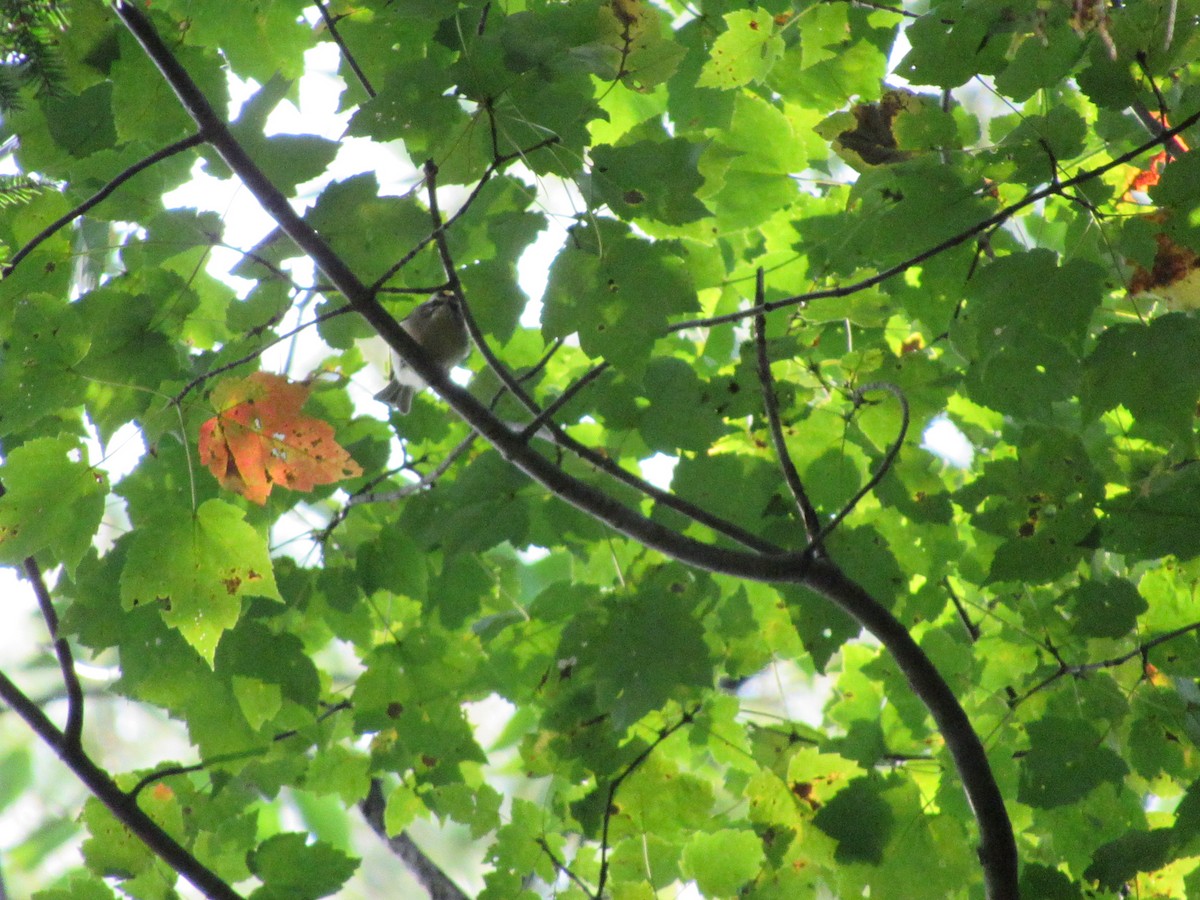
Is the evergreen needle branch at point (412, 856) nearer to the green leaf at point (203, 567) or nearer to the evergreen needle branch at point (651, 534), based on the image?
the green leaf at point (203, 567)

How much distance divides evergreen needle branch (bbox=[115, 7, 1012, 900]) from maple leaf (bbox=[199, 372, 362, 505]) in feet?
0.80

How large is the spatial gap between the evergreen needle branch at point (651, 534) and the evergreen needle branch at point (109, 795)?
748 mm

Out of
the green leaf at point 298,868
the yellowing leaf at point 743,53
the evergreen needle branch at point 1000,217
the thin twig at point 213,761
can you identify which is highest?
the yellowing leaf at point 743,53

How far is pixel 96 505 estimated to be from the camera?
1158mm

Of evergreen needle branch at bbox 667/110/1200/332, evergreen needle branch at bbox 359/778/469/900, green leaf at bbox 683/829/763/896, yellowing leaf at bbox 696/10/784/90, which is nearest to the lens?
evergreen needle branch at bbox 667/110/1200/332

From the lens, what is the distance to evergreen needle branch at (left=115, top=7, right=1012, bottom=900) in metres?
0.97

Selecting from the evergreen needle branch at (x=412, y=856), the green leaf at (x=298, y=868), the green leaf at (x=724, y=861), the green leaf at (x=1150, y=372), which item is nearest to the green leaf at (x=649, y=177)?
the green leaf at (x=1150, y=372)

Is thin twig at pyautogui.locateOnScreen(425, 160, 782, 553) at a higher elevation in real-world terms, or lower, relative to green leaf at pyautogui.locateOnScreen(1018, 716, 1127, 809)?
higher

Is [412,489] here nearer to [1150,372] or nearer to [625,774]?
[625,774]

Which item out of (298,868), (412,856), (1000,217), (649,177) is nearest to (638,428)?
(649,177)

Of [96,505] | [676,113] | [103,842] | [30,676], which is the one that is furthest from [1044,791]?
[30,676]

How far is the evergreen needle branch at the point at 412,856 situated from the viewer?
202cm

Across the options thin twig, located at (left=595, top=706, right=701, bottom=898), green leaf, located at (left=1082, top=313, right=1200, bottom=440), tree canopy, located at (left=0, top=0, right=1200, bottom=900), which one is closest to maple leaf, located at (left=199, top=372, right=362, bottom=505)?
tree canopy, located at (left=0, top=0, right=1200, bottom=900)

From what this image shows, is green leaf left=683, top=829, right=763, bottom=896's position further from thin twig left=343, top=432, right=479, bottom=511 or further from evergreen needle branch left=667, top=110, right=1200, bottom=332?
evergreen needle branch left=667, top=110, right=1200, bottom=332
